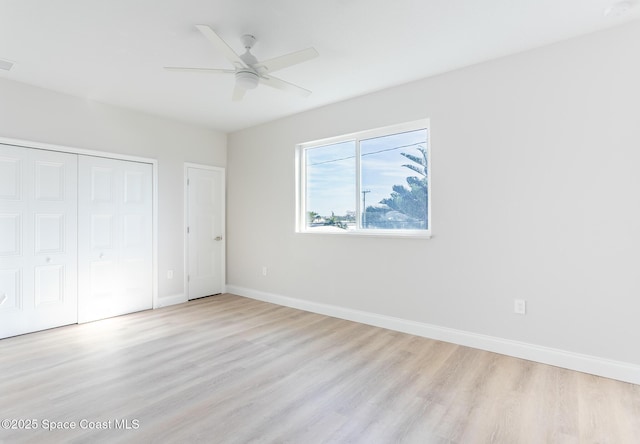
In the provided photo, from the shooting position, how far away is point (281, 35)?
2.53 meters

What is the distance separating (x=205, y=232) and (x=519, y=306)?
13.7 ft

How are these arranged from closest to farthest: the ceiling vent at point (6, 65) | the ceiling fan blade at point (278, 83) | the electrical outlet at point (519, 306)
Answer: the ceiling fan blade at point (278, 83) < the electrical outlet at point (519, 306) < the ceiling vent at point (6, 65)

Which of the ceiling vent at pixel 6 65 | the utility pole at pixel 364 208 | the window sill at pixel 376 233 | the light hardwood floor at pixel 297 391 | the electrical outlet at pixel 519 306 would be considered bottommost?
the light hardwood floor at pixel 297 391

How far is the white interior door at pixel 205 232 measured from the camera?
4898 millimetres

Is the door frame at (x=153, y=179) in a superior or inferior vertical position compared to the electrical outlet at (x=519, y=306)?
superior

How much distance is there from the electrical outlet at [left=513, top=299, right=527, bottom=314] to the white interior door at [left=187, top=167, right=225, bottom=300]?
4069mm

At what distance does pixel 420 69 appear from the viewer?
10.2 ft

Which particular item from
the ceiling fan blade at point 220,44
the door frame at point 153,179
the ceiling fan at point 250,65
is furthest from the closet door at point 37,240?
the ceiling fan blade at point 220,44

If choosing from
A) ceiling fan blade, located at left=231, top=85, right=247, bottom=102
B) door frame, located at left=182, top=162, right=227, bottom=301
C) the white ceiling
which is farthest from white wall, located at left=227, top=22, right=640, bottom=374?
door frame, located at left=182, top=162, right=227, bottom=301

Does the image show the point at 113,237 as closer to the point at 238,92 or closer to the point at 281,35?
the point at 238,92

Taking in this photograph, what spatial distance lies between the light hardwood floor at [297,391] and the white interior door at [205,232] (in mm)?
1600

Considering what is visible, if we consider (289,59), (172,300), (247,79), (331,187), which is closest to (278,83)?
(247,79)

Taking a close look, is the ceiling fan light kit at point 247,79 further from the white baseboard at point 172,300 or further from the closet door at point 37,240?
the white baseboard at point 172,300

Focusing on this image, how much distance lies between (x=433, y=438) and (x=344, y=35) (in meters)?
2.74
